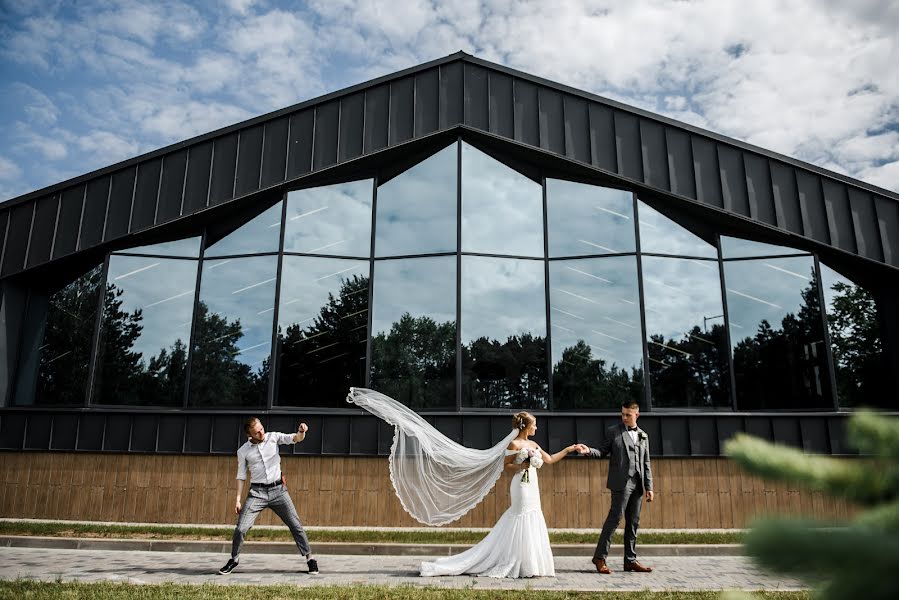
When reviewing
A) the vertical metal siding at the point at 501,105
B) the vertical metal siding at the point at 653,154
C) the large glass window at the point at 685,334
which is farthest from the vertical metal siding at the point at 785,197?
the vertical metal siding at the point at 501,105

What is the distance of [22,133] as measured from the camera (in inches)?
579

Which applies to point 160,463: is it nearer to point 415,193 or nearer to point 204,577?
point 204,577

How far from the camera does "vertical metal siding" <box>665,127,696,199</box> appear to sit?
572 inches

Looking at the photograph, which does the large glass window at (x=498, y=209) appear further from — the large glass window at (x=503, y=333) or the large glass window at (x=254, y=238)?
the large glass window at (x=254, y=238)

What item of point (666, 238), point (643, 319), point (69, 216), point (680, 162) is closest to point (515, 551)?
point (643, 319)

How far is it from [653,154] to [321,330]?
8.48 metres

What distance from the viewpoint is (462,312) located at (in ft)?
46.8

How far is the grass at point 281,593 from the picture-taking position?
6.88 meters

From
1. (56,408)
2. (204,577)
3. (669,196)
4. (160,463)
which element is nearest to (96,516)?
(160,463)

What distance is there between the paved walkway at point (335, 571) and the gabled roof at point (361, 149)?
296 inches

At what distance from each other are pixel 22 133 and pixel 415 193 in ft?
29.4

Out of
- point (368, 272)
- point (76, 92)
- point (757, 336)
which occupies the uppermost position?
point (76, 92)

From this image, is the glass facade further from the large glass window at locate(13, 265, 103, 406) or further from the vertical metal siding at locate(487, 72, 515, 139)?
the vertical metal siding at locate(487, 72, 515, 139)

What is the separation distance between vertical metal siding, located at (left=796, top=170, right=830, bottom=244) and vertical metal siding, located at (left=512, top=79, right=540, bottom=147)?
231 inches
